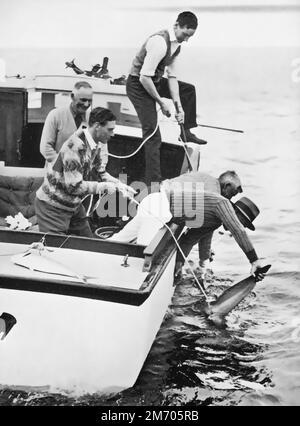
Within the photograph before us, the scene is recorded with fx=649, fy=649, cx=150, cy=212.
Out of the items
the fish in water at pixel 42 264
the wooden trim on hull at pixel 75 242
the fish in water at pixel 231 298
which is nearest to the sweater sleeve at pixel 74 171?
the wooden trim on hull at pixel 75 242

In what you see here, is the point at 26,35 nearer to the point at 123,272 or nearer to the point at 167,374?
the point at 123,272

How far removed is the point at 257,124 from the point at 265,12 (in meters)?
0.53

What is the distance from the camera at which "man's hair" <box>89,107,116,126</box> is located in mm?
3162

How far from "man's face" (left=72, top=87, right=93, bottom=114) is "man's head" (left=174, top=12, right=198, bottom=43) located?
52 centimetres

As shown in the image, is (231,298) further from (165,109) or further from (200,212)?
(165,109)

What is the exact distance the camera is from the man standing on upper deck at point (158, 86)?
3096 millimetres

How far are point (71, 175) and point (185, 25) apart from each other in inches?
35.5

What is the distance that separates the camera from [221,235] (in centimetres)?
316

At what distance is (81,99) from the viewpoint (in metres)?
3.21

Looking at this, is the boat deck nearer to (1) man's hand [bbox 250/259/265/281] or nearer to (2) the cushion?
(2) the cushion

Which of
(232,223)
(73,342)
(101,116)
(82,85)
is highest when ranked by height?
(82,85)

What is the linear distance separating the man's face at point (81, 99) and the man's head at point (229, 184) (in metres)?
0.75

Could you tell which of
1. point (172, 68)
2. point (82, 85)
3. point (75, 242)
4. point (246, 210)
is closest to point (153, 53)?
point (172, 68)

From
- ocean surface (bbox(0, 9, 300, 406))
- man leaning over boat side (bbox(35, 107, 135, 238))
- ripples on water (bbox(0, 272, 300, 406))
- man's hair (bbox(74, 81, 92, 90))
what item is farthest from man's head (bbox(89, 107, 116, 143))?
ripples on water (bbox(0, 272, 300, 406))
